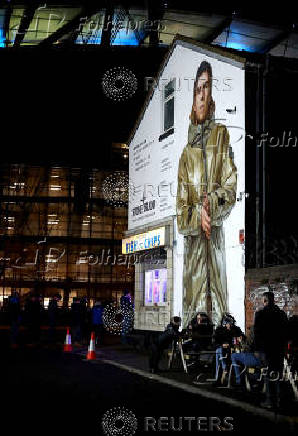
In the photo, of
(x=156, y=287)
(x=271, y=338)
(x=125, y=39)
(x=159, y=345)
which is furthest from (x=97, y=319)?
(x=125, y=39)

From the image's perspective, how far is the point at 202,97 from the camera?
2034 centimetres

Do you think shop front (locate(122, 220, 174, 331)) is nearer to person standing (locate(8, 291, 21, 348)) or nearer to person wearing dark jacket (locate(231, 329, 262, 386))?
person standing (locate(8, 291, 21, 348))

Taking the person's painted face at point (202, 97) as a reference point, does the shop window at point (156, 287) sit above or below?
below

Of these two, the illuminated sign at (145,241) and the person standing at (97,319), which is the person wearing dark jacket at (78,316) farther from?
the illuminated sign at (145,241)

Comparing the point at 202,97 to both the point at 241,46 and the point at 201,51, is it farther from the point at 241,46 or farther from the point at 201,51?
the point at 241,46

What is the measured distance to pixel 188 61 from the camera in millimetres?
21672

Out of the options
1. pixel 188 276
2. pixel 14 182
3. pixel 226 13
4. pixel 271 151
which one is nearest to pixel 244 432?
pixel 271 151

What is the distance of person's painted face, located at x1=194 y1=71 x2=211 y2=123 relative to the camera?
65.4 feet

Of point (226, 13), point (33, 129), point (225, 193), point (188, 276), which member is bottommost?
point (188, 276)

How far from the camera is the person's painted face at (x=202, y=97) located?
65.4ft

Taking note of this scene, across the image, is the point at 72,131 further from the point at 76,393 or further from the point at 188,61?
the point at 76,393

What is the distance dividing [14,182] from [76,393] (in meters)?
36.1

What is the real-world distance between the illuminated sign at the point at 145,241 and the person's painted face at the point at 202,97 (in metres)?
4.08

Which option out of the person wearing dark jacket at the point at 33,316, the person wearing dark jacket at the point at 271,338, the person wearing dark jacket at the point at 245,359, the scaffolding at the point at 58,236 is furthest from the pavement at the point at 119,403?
the scaffolding at the point at 58,236
